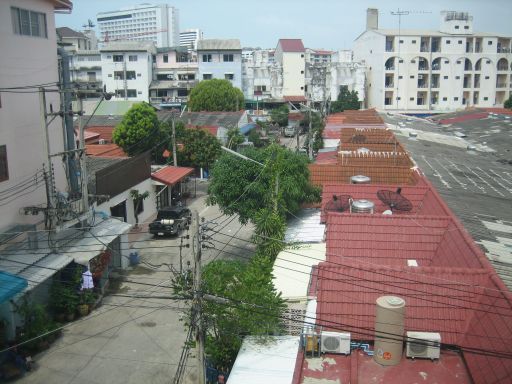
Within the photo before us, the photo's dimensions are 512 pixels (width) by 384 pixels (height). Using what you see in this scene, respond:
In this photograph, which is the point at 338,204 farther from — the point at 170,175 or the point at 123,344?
the point at 170,175

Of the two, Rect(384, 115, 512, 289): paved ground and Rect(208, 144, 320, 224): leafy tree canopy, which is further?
Rect(208, 144, 320, 224): leafy tree canopy

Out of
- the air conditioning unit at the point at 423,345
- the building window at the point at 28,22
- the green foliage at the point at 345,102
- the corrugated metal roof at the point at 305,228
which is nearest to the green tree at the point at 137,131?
the building window at the point at 28,22

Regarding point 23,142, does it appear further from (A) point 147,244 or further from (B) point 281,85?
(B) point 281,85

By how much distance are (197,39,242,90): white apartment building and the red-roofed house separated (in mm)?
7626

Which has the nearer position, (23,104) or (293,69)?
(23,104)

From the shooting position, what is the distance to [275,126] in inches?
2488

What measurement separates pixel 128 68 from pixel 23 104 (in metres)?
52.5

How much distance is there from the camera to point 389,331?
10.2 meters

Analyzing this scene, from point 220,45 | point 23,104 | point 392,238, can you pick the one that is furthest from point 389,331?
point 220,45

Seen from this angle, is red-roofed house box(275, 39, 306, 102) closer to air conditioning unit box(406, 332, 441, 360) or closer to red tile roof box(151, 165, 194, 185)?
red tile roof box(151, 165, 194, 185)

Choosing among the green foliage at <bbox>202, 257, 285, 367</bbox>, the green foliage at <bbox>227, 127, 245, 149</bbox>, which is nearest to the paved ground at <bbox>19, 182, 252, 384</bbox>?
the green foliage at <bbox>202, 257, 285, 367</bbox>

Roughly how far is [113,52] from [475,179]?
179 ft

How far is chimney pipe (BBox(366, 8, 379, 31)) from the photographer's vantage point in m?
80.9

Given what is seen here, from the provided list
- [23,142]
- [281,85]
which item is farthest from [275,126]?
[23,142]
